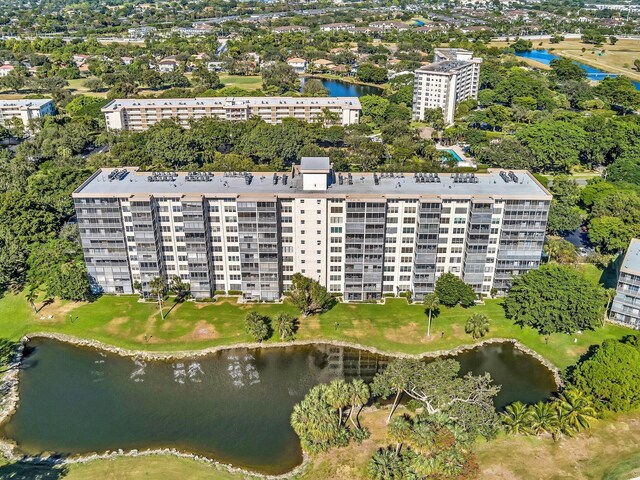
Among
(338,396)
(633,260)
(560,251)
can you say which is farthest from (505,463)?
(560,251)

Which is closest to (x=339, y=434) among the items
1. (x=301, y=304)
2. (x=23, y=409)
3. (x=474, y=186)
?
(x=301, y=304)

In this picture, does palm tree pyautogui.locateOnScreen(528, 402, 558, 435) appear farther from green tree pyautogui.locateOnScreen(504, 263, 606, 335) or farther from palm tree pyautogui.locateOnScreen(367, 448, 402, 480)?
green tree pyautogui.locateOnScreen(504, 263, 606, 335)

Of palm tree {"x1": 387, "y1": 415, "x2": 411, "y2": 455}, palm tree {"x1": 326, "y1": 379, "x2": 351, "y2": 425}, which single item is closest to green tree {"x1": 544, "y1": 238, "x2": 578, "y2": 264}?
palm tree {"x1": 387, "y1": 415, "x2": 411, "y2": 455}

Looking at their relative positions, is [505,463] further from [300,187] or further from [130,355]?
[130,355]

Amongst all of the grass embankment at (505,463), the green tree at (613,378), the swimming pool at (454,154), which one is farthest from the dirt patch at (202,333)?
the swimming pool at (454,154)

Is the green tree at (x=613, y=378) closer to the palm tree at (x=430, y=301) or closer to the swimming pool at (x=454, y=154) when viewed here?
the palm tree at (x=430, y=301)
